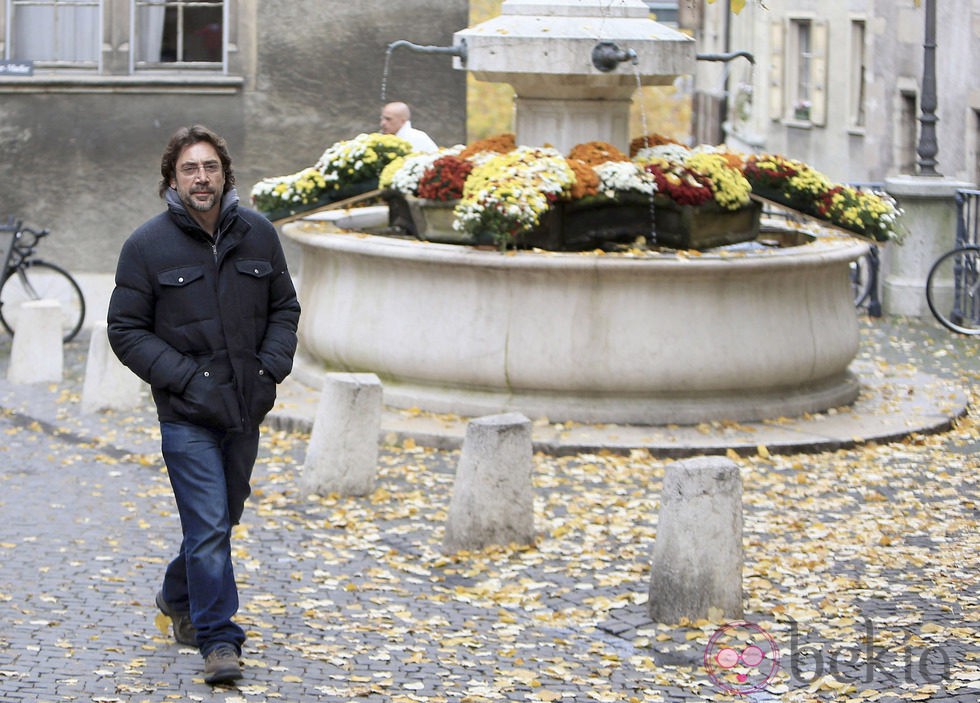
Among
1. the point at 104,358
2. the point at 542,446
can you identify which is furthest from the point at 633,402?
the point at 104,358

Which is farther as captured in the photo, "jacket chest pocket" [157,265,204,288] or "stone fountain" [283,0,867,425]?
"stone fountain" [283,0,867,425]

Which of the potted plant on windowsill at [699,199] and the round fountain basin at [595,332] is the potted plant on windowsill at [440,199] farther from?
the potted plant on windowsill at [699,199]

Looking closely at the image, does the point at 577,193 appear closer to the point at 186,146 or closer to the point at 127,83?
the point at 186,146

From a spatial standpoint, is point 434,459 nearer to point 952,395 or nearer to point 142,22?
point 952,395

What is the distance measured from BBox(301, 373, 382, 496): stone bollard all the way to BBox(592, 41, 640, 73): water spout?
3338 millimetres

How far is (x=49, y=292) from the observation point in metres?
16.5

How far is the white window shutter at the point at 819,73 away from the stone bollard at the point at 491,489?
26426mm

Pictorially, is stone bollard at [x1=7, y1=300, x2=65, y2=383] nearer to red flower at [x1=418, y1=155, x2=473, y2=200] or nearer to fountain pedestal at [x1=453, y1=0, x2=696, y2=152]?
red flower at [x1=418, y1=155, x2=473, y2=200]

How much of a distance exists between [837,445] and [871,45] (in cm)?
2097

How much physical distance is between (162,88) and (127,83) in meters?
0.33

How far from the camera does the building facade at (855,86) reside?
83.0 ft

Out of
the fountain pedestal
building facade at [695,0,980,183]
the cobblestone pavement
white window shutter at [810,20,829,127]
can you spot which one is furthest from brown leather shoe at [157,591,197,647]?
white window shutter at [810,20,829,127]

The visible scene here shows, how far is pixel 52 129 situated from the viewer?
17.6 meters

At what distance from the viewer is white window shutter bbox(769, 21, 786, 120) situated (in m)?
36.7
